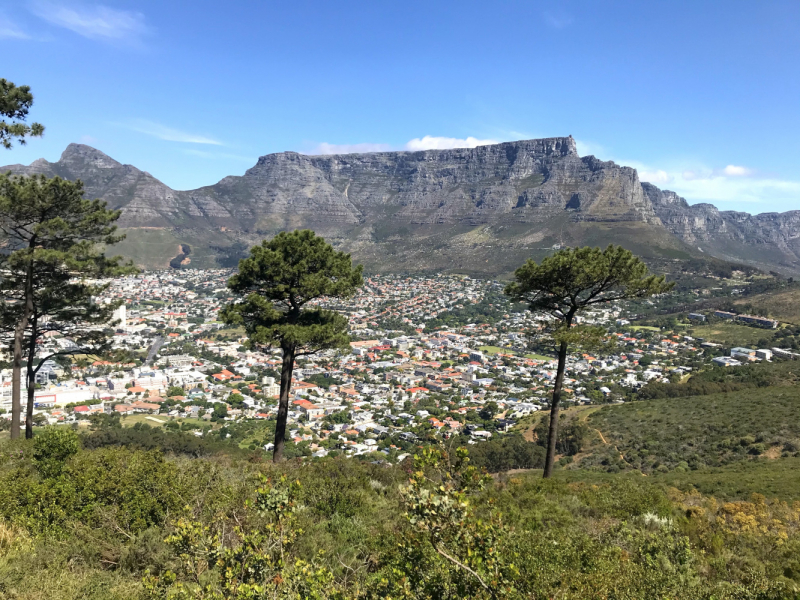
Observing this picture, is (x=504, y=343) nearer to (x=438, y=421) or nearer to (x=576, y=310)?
(x=438, y=421)

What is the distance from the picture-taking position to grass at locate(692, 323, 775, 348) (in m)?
54.1

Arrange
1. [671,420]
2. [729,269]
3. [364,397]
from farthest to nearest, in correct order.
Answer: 1. [729,269]
2. [364,397]
3. [671,420]

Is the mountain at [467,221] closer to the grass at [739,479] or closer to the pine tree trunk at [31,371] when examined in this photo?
the grass at [739,479]

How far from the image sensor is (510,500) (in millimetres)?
7914

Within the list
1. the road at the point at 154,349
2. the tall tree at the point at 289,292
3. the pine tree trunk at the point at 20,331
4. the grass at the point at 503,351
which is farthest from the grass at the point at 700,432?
the road at the point at 154,349

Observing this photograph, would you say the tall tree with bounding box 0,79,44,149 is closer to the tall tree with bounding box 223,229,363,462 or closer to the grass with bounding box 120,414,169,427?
the tall tree with bounding box 223,229,363,462

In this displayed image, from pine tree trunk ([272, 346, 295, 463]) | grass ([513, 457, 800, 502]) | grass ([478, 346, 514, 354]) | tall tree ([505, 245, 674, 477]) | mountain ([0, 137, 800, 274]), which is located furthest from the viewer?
mountain ([0, 137, 800, 274])

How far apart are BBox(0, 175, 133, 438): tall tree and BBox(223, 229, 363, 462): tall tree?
406 cm

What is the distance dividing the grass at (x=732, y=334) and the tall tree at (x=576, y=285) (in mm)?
53578

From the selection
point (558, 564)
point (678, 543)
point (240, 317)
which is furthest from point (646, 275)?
A: point (240, 317)

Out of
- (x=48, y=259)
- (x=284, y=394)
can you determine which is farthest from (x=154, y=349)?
(x=284, y=394)

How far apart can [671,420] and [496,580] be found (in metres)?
22.9

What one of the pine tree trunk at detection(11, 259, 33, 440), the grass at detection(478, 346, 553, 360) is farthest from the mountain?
the pine tree trunk at detection(11, 259, 33, 440)

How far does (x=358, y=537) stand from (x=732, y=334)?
2752 inches
